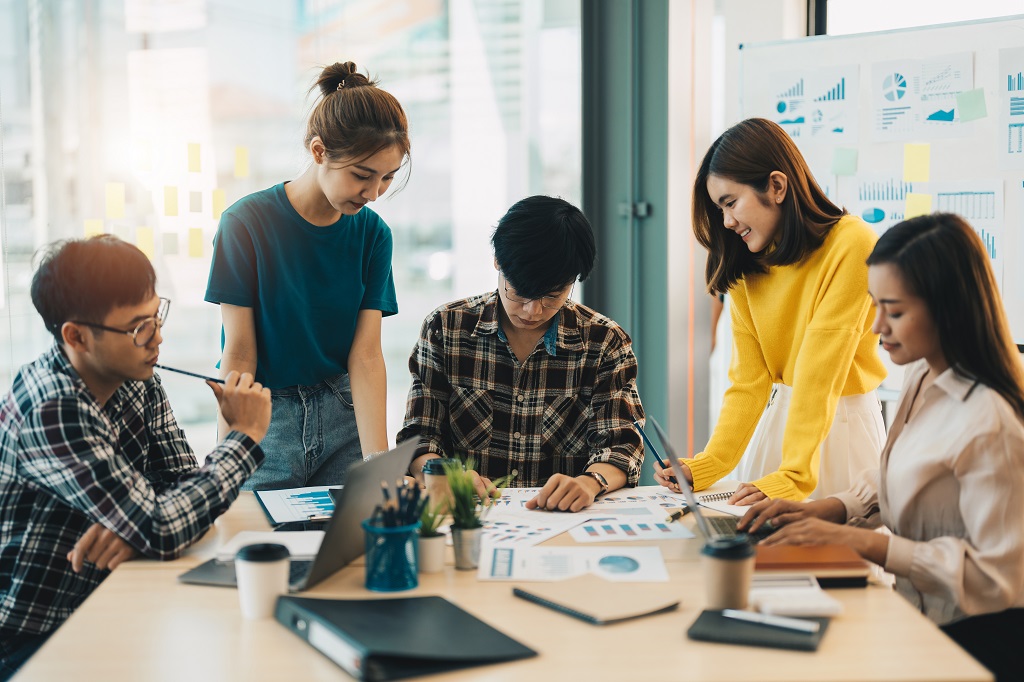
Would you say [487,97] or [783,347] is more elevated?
[487,97]

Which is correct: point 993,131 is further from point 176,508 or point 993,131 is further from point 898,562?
point 176,508

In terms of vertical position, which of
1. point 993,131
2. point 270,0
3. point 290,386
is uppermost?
point 270,0

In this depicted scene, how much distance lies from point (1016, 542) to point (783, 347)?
0.89 meters

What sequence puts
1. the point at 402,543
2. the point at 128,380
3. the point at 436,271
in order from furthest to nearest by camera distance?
the point at 436,271 < the point at 128,380 < the point at 402,543

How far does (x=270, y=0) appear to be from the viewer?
10.7 ft

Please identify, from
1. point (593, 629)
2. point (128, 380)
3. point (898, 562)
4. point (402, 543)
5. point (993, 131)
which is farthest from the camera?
point (993, 131)

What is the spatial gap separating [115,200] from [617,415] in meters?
1.69

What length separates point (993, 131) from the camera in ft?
10.4

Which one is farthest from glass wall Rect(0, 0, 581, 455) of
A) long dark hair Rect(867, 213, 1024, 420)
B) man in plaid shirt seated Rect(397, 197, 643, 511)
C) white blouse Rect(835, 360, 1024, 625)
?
white blouse Rect(835, 360, 1024, 625)

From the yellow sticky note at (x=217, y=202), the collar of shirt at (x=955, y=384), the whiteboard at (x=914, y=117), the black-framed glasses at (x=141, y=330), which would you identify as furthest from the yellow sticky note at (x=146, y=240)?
the collar of shirt at (x=955, y=384)

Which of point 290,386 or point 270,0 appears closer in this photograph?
point 290,386

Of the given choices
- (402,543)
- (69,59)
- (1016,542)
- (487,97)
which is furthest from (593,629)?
(487,97)

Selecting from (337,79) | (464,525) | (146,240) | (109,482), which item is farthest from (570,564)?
(146,240)

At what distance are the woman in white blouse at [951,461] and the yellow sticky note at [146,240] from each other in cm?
207
